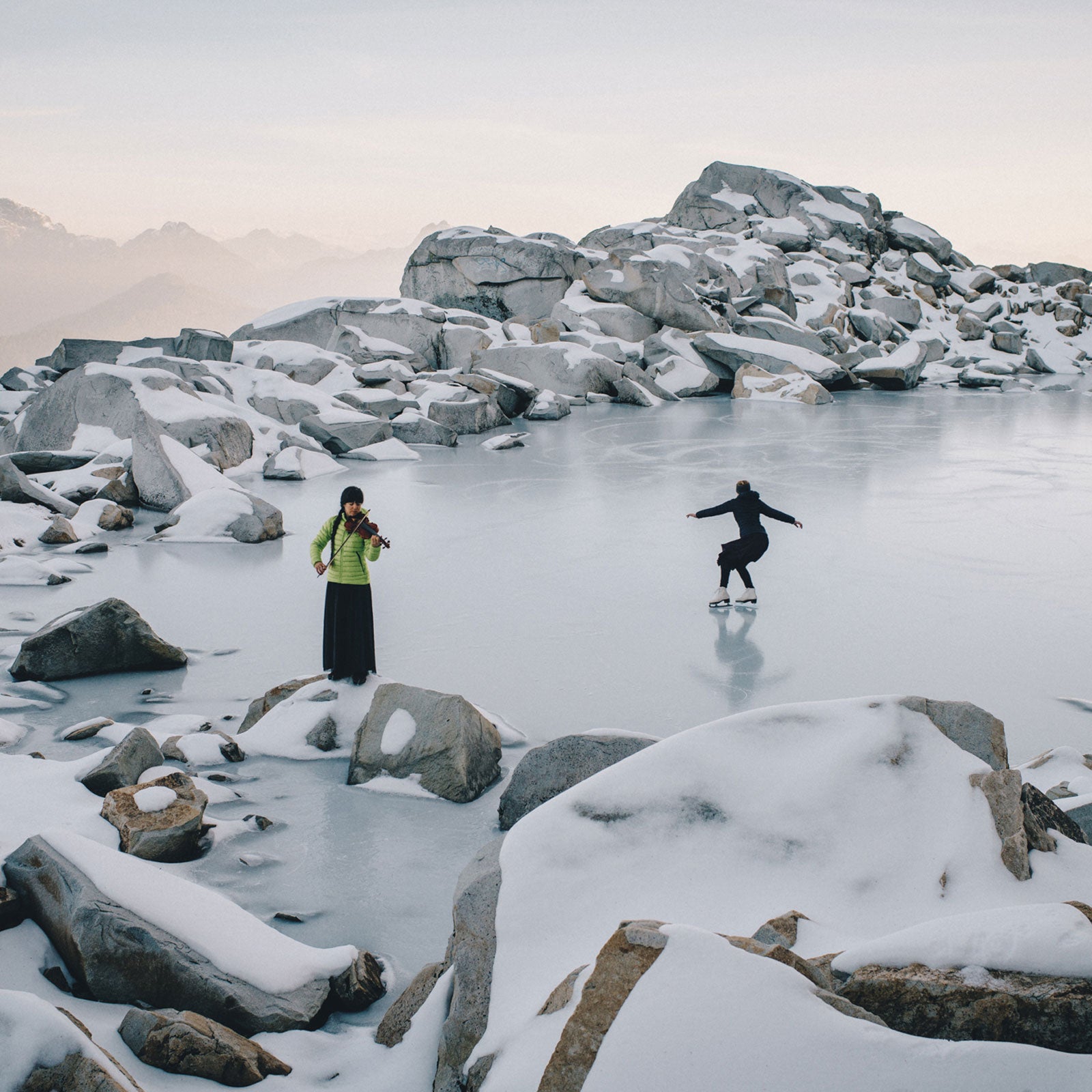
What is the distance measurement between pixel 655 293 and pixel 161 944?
27.8 metres

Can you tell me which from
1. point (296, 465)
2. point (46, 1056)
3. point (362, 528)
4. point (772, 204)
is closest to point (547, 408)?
point (296, 465)

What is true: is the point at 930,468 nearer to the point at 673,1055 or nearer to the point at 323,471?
the point at 323,471

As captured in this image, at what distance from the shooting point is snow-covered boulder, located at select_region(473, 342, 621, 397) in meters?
23.8

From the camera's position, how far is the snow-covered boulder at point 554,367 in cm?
2380

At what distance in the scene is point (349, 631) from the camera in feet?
17.2

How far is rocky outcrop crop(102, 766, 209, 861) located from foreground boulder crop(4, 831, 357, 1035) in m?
0.78

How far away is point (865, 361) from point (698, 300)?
5.36 metres

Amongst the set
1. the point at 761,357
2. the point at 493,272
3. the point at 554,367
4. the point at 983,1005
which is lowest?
the point at 983,1005

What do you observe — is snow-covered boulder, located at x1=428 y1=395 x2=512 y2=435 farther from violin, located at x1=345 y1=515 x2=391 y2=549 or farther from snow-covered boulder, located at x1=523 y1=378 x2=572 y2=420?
violin, located at x1=345 y1=515 x2=391 y2=549

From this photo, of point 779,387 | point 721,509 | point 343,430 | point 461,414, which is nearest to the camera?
point 721,509

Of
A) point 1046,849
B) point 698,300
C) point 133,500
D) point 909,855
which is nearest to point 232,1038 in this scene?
point 909,855

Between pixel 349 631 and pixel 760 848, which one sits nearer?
pixel 760 848

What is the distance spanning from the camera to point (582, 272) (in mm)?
32062

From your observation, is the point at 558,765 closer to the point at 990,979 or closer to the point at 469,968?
the point at 469,968
